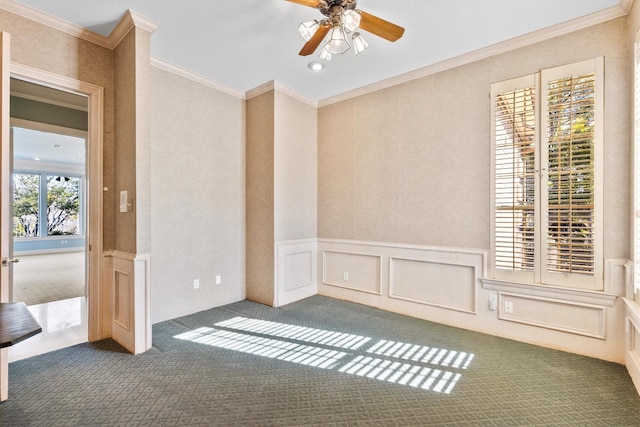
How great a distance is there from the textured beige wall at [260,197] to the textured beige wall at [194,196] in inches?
4.7

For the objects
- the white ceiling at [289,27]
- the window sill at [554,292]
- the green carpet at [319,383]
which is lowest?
the green carpet at [319,383]

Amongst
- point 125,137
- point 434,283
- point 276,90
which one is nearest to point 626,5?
point 434,283

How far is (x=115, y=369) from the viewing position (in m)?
2.41

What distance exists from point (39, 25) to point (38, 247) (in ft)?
31.3

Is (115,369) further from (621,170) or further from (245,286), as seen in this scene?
(621,170)

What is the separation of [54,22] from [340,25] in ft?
8.01

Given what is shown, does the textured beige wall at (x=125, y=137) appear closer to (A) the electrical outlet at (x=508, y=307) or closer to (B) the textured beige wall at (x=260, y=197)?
(B) the textured beige wall at (x=260, y=197)

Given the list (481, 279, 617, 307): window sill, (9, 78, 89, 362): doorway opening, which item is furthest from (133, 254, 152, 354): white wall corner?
(481, 279, 617, 307): window sill

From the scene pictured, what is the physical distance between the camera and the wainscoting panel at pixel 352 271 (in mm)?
4023

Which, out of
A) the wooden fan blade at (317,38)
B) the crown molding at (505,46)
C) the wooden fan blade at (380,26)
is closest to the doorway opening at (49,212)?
the wooden fan blade at (317,38)

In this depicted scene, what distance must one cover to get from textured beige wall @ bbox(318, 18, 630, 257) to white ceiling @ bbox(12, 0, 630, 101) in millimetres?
253

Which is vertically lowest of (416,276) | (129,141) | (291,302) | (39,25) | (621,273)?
(291,302)

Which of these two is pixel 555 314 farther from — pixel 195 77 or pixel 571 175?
pixel 195 77

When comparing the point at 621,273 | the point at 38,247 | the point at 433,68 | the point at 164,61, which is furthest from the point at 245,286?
the point at 38,247
